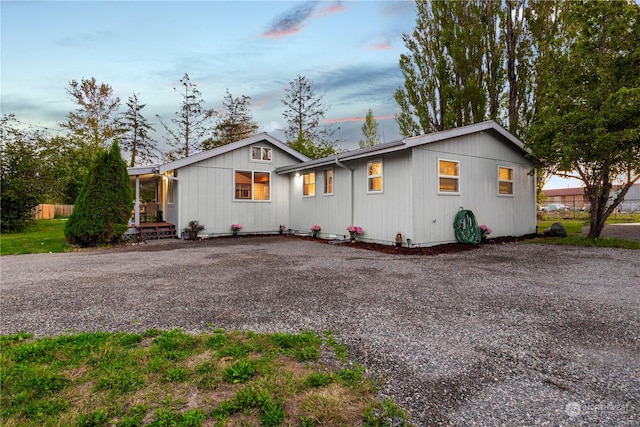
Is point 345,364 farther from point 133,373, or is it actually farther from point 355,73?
point 355,73

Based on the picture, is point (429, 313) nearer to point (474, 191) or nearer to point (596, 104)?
point (474, 191)

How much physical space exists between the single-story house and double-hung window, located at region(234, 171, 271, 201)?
0.04 m

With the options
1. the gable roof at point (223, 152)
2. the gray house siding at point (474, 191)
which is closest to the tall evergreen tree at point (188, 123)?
the gable roof at point (223, 152)

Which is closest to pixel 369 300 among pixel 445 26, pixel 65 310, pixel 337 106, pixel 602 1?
pixel 65 310

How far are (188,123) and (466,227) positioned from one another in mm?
21988

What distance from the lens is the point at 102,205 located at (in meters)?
9.79

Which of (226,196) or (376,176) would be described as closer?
(376,176)

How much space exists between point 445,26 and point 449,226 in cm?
1167

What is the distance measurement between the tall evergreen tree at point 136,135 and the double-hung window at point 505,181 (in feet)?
81.6

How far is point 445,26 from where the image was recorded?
51.9ft

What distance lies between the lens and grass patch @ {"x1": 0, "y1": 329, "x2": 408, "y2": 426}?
5.82 ft

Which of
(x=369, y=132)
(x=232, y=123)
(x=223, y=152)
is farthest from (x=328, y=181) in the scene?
(x=232, y=123)

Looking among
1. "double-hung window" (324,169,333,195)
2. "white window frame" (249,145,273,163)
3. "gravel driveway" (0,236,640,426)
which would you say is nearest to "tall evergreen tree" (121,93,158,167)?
"white window frame" (249,145,273,163)

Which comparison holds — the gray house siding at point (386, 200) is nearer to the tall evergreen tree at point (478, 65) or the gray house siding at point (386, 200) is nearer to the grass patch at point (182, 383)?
the grass patch at point (182, 383)
